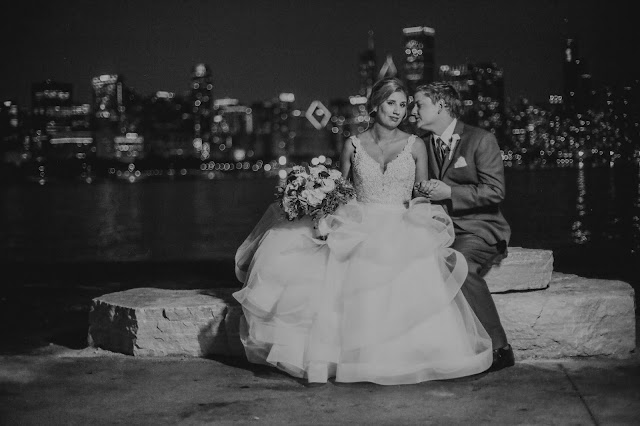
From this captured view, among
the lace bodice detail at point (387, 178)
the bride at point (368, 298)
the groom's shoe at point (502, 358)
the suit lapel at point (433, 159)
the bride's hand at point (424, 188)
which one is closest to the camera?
the bride at point (368, 298)

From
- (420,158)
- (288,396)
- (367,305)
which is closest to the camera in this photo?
(288,396)

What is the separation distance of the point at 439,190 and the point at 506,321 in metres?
1.20

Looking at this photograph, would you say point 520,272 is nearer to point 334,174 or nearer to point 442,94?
point 442,94

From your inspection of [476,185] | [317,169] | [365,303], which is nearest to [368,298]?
[365,303]

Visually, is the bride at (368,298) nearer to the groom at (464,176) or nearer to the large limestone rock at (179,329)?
the groom at (464,176)

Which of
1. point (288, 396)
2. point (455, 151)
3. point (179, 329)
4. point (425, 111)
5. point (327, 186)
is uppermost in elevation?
point (425, 111)

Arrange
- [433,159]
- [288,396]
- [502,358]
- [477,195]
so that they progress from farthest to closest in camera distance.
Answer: [433,159] < [477,195] < [502,358] < [288,396]

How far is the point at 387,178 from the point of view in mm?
7227

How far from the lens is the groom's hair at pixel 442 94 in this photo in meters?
7.34

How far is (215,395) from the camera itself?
6094 mm

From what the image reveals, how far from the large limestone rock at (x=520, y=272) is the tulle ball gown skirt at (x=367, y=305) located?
2.78 ft

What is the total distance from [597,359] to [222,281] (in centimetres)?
965

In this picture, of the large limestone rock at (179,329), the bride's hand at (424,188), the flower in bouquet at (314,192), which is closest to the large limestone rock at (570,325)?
the bride's hand at (424,188)

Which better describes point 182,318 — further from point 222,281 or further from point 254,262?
point 222,281
